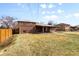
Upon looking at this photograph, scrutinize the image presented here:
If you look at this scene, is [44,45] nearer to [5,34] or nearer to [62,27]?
[62,27]

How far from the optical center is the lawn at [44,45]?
2424mm

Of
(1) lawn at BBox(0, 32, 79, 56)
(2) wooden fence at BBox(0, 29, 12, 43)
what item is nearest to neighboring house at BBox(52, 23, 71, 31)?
(1) lawn at BBox(0, 32, 79, 56)

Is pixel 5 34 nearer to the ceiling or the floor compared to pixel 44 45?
nearer to the ceiling

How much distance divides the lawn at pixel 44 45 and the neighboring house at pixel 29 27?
2.0 inches

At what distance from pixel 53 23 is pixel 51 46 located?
285mm

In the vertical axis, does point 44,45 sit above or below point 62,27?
below

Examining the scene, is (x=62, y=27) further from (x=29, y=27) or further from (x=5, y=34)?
(x=5, y=34)

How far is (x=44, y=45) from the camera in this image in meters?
2.46

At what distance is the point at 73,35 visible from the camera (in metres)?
2.43

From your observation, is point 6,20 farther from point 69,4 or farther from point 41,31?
point 69,4

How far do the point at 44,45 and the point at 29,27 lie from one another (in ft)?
0.95

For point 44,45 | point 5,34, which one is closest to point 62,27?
point 44,45

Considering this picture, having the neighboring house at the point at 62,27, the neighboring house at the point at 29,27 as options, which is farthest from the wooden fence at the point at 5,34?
the neighboring house at the point at 62,27

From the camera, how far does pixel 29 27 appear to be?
8.02ft
